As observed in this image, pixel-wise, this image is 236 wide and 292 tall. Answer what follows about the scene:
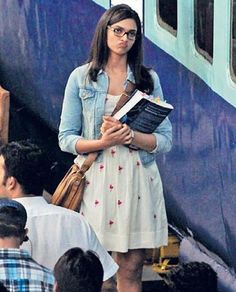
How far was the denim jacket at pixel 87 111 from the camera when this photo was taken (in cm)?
645

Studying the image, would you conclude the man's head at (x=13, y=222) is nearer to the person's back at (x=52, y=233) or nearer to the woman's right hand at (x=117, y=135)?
the person's back at (x=52, y=233)

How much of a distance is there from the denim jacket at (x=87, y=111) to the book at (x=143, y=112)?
0.12 metres

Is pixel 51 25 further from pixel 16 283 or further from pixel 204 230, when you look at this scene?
pixel 16 283

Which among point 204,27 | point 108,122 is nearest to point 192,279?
point 108,122

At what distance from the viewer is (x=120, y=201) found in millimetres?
6504

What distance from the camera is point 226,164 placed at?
22.5ft

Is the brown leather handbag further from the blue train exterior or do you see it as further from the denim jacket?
the blue train exterior

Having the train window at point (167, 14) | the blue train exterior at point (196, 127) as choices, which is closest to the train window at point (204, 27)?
the blue train exterior at point (196, 127)

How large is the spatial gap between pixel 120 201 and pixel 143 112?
0.48 metres

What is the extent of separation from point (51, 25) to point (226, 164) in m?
2.78

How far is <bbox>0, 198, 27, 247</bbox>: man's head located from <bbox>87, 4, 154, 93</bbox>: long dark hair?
116 centimetres

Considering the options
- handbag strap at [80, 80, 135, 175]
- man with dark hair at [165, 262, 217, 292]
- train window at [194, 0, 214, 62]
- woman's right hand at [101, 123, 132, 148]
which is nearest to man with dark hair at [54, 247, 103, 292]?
man with dark hair at [165, 262, 217, 292]

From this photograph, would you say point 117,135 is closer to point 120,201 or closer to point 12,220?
point 120,201

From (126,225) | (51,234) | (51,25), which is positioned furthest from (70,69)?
(51,234)
